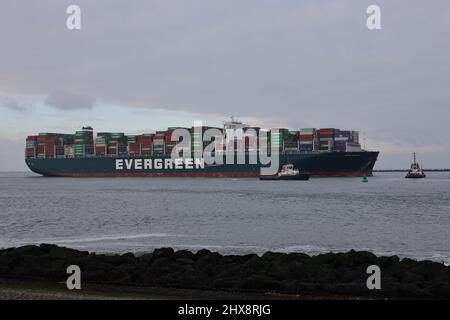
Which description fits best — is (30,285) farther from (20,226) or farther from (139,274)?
(20,226)

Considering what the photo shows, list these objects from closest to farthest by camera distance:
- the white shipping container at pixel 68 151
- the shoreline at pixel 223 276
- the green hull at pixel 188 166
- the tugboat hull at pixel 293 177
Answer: the shoreline at pixel 223 276 < the tugboat hull at pixel 293 177 < the green hull at pixel 188 166 < the white shipping container at pixel 68 151

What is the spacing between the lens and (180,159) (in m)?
123

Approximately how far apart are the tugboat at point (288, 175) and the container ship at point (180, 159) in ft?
8.96

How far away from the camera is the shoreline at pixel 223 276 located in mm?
11906

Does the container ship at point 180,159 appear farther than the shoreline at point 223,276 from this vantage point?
Yes

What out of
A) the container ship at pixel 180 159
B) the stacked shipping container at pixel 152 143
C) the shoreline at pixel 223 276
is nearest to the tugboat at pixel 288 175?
the container ship at pixel 180 159

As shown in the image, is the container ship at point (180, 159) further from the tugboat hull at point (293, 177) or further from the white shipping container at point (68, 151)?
the tugboat hull at point (293, 177)

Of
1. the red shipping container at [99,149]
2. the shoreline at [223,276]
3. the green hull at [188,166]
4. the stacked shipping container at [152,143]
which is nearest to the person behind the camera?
the shoreline at [223,276]

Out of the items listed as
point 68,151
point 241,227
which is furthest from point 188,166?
point 241,227

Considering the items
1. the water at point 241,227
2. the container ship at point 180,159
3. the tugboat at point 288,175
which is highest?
the container ship at point 180,159

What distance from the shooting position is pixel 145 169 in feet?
425

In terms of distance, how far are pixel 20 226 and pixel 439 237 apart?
26.0 m

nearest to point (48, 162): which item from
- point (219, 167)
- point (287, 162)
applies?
point (219, 167)

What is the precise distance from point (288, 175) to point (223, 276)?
94401 mm
